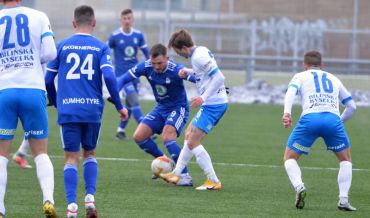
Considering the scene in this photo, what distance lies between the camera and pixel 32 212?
9.09 m

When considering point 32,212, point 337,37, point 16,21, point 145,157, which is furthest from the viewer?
point 337,37

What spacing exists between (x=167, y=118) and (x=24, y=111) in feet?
11.2

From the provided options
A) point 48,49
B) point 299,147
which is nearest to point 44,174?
point 48,49

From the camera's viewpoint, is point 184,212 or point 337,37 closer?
point 184,212

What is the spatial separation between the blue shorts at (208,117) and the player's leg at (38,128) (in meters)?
2.93

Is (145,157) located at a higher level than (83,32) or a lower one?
lower

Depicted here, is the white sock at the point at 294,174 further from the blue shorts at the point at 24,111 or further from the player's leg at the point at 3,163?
the player's leg at the point at 3,163

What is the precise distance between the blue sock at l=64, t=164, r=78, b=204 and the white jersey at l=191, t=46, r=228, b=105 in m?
2.58

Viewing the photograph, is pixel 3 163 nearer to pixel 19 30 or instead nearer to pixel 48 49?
pixel 48 49

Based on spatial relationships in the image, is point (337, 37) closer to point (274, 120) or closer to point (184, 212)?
point (274, 120)

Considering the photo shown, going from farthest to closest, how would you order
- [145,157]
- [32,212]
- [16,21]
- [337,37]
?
[337,37] → [145,157] → [32,212] → [16,21]

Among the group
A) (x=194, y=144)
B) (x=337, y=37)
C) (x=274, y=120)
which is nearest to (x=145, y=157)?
(x=194, y=144)

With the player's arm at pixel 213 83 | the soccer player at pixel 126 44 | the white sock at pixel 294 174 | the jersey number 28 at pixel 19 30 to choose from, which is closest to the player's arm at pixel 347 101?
the white sock at pixel 294 174

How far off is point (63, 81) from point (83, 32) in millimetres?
501
